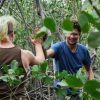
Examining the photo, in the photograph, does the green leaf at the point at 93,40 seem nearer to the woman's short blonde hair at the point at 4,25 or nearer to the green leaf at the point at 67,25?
the green leaf at the point at 67,25

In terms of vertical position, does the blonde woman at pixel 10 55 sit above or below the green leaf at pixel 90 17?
below

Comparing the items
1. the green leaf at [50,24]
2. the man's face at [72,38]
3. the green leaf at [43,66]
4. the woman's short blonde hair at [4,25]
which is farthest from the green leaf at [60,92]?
the man's face at [72,38]

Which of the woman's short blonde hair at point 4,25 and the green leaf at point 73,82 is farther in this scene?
the woman's short blonde hair at point 4,25

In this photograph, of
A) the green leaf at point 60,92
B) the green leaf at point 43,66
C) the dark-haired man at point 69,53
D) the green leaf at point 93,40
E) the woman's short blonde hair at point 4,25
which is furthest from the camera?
the dark-haired man at point 69,53

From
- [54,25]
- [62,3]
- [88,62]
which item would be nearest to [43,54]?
[88,62]

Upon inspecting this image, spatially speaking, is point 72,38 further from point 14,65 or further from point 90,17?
point 90,17

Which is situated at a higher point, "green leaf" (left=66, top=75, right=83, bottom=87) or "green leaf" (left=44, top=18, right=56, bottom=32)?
"green leaf" (left=44, top=18, right=56, bottom=32)

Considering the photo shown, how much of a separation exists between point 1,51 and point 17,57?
14cm

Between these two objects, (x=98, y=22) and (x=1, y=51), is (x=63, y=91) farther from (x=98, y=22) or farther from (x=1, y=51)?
(x=98, y=22)

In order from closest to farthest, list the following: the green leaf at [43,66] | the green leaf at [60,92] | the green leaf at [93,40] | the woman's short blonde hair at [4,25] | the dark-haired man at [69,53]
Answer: the green leaf at [93,40] < the green leaf at [43,66] < the green leaf at [60,92] < the woman's short blonde hair at [4,25] < the dark-haired man at [69,53]

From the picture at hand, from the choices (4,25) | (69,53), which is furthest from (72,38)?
(4,25)

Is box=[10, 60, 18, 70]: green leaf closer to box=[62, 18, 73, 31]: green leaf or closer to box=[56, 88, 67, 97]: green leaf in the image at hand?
box=[56, 88, 67, 97]: green leaf

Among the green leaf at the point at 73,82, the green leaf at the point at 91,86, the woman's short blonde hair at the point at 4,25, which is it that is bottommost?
the green leaf at the point at 91,86

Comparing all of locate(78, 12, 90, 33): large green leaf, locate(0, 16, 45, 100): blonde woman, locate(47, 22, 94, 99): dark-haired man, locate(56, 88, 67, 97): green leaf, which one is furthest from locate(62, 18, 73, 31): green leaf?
locate(47, 22, 94, 99): dark-haired man
